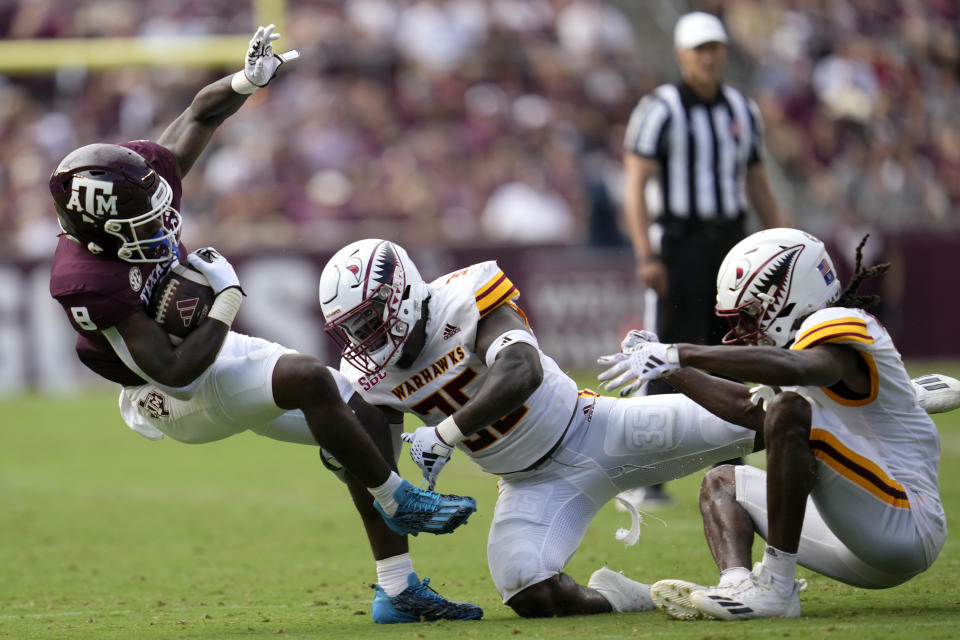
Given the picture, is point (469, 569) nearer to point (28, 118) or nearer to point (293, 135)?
point (293, 135)

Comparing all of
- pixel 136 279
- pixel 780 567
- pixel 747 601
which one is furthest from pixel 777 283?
pixel 136 279

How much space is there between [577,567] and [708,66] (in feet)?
9.01

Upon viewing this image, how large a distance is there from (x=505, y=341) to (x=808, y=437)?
1.02 metres

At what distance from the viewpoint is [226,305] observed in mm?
4391

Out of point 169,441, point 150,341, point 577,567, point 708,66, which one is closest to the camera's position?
point 150,341

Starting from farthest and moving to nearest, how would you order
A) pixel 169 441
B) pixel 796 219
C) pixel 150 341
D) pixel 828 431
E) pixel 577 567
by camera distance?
1. pixel 796 219
2. pixel 169 441
3. pixel 577 567
4. pixel 150 341
5. pixel 828 431

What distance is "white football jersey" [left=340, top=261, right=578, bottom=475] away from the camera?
4461 millimetres

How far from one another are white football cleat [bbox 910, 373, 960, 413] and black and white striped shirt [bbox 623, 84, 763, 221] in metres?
2.47

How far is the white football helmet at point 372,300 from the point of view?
4266 millimetres

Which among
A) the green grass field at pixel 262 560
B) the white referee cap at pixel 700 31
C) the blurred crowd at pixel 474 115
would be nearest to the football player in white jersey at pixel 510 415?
the green grass field at pixel 262 560

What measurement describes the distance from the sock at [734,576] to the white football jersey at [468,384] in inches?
30.9

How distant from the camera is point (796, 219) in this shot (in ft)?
46.2

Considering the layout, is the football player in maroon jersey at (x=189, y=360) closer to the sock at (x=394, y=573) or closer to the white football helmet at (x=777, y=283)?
the sock at (x=394, y=573)

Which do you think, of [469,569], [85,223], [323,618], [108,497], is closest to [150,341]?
[85,223]
